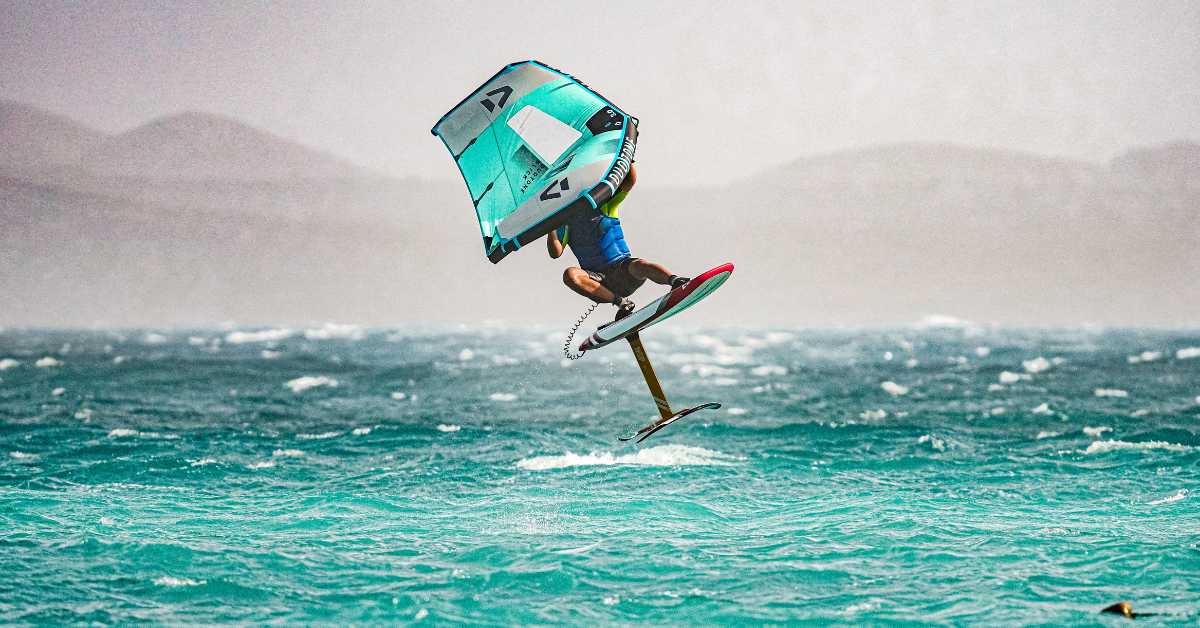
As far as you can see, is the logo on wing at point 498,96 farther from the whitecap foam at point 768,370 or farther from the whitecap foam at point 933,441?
the whitecap foam at point 768,370

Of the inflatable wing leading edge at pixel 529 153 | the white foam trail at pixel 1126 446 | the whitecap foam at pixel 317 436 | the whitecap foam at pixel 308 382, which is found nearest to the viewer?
the inflatable wing leading edge at pixel 529 153

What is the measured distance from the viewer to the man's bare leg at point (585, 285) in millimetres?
9531

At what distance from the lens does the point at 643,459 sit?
101 ft

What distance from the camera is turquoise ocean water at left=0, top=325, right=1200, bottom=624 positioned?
1675cm

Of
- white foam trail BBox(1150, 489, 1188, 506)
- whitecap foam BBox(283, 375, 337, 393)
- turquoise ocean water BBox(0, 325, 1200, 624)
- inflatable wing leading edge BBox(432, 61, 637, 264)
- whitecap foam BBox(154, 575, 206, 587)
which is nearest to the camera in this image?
inflatable wing leading edge BBox(432, 61, 637, 264)

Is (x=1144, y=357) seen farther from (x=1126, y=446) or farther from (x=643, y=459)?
(x=643, y=459)

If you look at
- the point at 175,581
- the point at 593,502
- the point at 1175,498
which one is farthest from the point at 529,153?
the point at 1175,498

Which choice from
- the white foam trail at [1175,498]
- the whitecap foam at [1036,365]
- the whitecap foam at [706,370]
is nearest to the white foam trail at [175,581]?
the white foam trail at [1175,498]

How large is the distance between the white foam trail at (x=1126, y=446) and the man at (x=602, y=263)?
2651cm

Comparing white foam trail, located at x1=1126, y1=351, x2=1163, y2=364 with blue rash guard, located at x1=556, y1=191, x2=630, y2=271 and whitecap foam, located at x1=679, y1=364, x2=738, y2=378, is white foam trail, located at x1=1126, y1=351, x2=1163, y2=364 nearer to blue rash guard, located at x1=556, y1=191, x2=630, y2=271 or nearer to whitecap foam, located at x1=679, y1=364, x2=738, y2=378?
whitecap foam, located at x1=679, y1=364, x2=738, y2=378

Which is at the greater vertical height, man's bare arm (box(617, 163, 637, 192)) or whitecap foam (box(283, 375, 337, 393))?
whitecap foam (box(283, 375, 337, 393))

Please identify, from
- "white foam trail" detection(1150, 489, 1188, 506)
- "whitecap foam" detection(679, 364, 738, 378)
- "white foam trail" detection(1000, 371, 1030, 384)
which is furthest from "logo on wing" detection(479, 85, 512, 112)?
"whitecap foam" detection(679, 364, 738, 378)

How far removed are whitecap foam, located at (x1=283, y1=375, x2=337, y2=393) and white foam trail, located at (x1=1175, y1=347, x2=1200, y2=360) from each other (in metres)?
55.3

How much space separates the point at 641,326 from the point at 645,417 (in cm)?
3429
